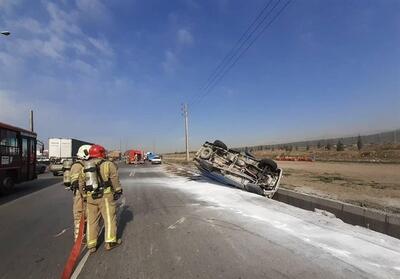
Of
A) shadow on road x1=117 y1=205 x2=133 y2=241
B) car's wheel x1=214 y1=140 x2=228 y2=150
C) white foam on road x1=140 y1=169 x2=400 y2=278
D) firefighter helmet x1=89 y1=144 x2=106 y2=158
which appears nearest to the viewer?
white foam on road x1=140 y1=169 x2=400 y2=278

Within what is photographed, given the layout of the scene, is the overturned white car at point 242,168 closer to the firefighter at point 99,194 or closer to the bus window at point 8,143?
the bus window at point 8,143

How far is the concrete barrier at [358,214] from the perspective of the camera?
870cm

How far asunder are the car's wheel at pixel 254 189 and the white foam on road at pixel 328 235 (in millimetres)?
3652

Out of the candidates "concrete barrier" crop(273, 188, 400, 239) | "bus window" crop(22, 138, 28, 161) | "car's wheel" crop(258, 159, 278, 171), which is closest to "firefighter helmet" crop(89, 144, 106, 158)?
"concrete barrier" crop(273, 188, 400, 239)

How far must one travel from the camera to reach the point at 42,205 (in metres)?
13.8

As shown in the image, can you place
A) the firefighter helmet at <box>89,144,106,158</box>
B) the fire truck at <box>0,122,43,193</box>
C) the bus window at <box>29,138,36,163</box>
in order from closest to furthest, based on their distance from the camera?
the firefighter helmet at <box>89,144,106,158</box> → the fire truck at <box>0,122,43,193</box> → the bus window at <box>29,138,36,163</box>

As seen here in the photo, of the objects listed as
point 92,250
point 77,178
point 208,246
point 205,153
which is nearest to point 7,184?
point 205,153

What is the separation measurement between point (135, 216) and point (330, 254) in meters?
5.75

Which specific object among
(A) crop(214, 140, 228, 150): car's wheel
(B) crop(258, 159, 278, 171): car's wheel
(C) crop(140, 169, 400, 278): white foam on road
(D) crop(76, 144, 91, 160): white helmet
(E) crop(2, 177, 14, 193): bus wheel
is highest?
(A) crop(214, 140, 228, 150): car's wheel

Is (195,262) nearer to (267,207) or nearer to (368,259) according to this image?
(368,259)

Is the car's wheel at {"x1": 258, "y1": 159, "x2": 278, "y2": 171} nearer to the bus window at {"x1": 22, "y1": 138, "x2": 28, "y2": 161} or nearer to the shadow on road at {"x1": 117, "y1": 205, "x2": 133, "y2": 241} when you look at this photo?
the shadow on road at {"x1": 117, "y1": 205, "x2": 133, "y2": 241}

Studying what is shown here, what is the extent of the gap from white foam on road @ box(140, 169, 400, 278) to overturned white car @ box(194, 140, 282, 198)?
12.7 ft

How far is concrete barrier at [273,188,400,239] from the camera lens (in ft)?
28.6

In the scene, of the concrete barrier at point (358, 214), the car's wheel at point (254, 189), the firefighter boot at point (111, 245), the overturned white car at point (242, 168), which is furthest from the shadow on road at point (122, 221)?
the overturned white car at point (242, 168)
